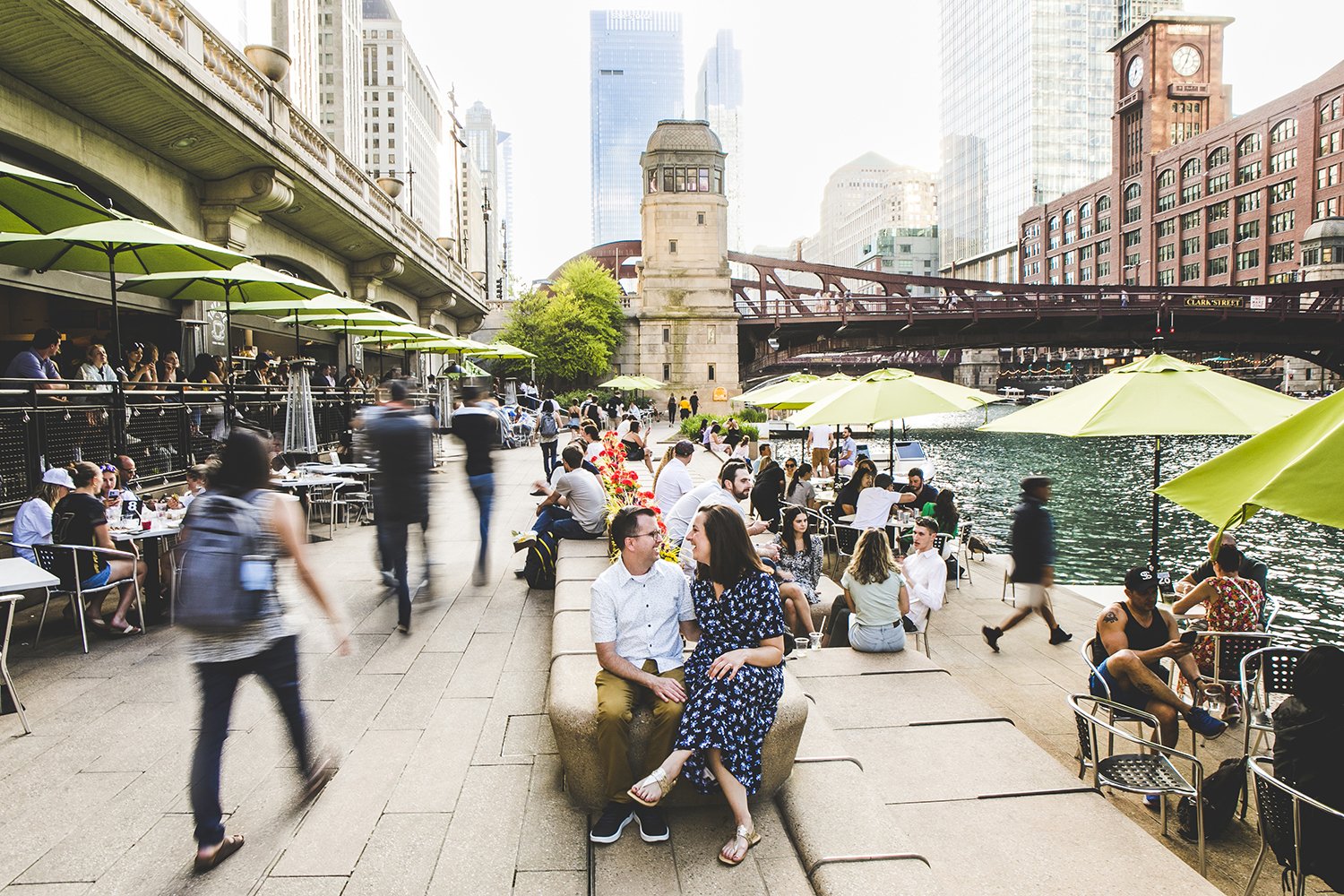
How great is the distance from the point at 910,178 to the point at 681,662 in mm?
197157

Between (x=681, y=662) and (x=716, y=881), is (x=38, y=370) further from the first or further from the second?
(x=716, y=881)

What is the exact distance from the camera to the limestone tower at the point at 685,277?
199 ft

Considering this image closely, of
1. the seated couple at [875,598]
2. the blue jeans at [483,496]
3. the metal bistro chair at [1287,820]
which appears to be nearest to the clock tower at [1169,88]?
the seated couple at [875,598]

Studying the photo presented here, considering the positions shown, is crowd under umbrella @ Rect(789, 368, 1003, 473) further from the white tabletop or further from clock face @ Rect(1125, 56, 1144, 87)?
clock face @ Rect(1125, 56, 1144, 87)

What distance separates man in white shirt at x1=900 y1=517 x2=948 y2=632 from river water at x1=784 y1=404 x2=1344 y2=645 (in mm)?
2886

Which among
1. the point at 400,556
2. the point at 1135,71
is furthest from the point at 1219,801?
the point at 1135,71

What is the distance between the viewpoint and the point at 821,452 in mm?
23375

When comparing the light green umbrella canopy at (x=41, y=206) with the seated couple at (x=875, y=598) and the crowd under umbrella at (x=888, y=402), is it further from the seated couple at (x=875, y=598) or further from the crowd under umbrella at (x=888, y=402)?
the crowd under umbrella at (x=888, y=402)

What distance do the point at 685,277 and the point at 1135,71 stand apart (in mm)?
81847

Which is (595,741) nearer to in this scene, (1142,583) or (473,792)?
(473,792)

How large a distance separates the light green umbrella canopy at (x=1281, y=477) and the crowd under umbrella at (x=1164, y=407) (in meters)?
3.26

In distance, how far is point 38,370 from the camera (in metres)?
9.52

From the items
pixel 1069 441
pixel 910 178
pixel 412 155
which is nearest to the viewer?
pixel 1069 441

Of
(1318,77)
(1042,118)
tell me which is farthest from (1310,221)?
(1042,118)
